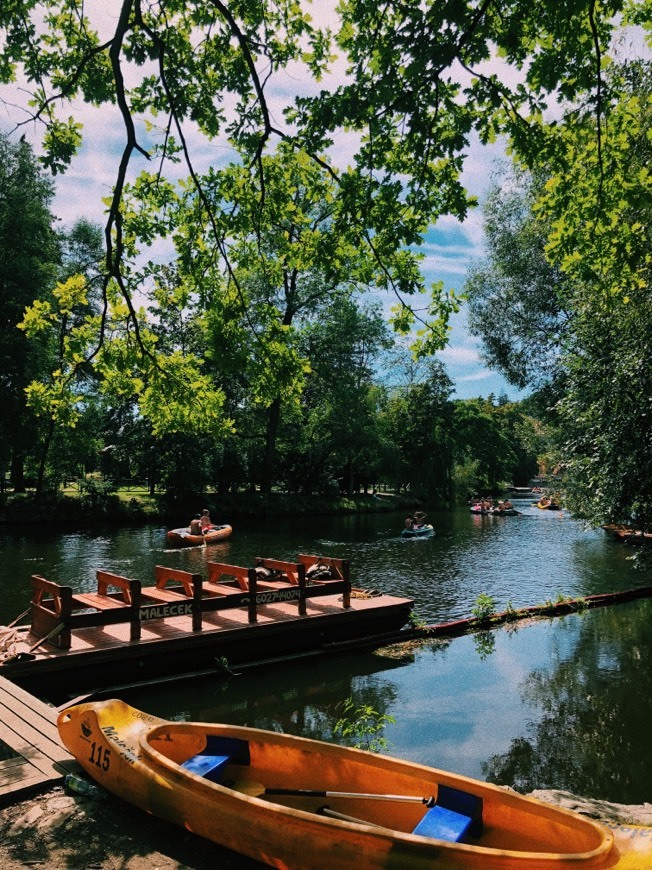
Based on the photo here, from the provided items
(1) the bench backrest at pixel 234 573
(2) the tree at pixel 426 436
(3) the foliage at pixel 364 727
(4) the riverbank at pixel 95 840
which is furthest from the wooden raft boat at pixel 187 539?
(2) the tree at pixel 426 436

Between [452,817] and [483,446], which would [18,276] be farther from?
[483,446]

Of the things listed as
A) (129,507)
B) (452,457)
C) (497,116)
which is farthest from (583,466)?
(452,457)

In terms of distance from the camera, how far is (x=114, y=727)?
5641 mm

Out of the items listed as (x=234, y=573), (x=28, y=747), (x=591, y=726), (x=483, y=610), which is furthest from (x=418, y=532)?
(x=28, y=747)

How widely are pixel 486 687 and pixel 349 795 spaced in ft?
23.4

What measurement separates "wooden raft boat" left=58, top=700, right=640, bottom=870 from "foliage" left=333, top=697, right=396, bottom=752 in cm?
319

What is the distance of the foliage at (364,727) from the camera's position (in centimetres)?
847

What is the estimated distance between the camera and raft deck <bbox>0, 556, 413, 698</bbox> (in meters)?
9.44

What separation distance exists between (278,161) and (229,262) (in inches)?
59.2

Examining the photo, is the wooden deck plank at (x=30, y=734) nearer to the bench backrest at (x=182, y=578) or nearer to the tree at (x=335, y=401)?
the bench backrest at (x=182, y=578)

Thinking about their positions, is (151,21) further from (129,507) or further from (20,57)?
(129,507)

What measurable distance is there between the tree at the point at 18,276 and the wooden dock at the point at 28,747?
28579mm

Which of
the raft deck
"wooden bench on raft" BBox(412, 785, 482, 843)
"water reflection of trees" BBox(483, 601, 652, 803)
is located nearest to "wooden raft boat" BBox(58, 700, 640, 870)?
"wooden bench on raft" BBox(412, 785, 482, 843)

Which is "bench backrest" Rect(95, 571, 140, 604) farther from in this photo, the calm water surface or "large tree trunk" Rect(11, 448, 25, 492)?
"large tree trunk" Rect(11, 448, 25, 492)
